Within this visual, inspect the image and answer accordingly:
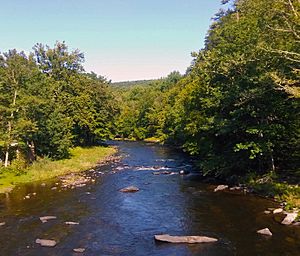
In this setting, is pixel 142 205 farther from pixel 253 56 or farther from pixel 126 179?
pixel 253 56

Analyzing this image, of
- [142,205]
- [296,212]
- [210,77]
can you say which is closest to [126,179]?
[142,205]

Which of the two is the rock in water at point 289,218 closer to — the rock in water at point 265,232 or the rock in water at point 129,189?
the rock in water at point 265,232

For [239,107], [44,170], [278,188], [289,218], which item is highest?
[239,107]

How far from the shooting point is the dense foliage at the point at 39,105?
46.4 meters

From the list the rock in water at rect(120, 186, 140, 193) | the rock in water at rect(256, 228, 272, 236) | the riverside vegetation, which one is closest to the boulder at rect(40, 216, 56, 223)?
the rock in water at rect(120, 186, 140, 193)

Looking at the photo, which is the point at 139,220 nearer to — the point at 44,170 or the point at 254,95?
the point at 254,95

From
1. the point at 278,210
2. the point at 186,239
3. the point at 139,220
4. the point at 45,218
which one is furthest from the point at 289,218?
the point at 45,218

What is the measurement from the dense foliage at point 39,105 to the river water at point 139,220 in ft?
32.6

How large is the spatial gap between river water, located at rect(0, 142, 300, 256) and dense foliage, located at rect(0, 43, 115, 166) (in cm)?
994

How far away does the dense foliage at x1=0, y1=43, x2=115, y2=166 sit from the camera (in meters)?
46.4

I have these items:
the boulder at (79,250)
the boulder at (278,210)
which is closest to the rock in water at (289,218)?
the boulder at (278,210)

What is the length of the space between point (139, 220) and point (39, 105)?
29.0 m

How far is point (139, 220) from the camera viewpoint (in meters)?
28.6

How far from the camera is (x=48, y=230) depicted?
26.3 metres
